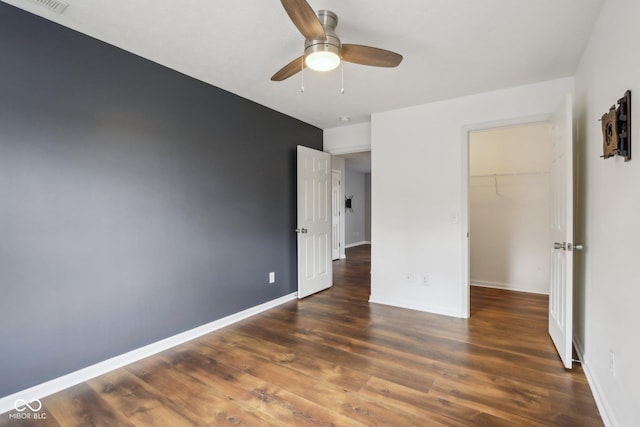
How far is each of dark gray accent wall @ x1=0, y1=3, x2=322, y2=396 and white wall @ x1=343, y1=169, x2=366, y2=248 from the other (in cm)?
566

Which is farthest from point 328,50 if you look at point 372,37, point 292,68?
point 372,37

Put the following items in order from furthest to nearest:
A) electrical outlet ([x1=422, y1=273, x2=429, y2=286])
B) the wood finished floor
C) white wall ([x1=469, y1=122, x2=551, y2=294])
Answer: white wall ([x1=469, y1=122, x2=551, y2=294]) → electrical outlet ([x1=422, y1=273, x2=429, y2=286]) → the wood finished floor

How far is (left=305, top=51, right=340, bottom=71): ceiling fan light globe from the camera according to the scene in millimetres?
1838

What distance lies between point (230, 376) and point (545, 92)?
12.3 feet

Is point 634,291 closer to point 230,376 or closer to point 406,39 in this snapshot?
point 406,39

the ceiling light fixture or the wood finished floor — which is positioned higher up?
the ceiling light fixture

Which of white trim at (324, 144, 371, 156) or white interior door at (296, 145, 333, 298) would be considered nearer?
white interior door at (296, 145, 333, 298)

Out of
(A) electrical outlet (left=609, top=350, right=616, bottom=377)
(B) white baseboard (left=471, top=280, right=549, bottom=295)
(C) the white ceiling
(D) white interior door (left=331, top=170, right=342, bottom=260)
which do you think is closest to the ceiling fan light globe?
(C) the white ceiling

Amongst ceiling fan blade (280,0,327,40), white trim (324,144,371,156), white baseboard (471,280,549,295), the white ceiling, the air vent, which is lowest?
white baseboard (471,280,549,295)

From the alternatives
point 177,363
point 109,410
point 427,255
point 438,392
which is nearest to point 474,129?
point 427,255

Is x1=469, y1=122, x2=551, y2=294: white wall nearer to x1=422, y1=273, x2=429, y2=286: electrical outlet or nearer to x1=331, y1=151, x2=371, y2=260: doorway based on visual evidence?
x1=422, y1=273, x2=429, y2=286: electrical outlet

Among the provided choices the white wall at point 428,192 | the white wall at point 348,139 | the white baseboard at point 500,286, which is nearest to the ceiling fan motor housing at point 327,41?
the white wall at point 428,192

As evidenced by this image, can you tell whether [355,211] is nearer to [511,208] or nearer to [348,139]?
[348,139]

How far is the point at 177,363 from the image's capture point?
2.42m
